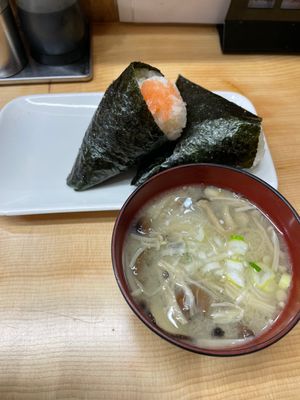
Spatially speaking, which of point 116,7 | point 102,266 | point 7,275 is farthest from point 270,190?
point 116,7

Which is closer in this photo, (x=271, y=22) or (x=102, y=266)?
(x=102, y=266)

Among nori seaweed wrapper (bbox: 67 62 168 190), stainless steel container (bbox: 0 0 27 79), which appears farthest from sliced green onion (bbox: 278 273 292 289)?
stainless steel container (bbox: 0 0 27 79)

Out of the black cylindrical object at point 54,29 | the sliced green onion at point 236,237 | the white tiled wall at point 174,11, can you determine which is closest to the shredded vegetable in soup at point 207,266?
the sliced green onion at point 236,237

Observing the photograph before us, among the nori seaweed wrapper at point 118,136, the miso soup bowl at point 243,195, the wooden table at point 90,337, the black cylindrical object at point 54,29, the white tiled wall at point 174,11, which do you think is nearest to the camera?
the miso soup bowl at point 243,195

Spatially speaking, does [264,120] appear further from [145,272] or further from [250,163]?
[145,272]

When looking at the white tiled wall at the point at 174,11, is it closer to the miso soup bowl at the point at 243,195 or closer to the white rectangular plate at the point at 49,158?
the white rectangular plate at the point at 49,158
